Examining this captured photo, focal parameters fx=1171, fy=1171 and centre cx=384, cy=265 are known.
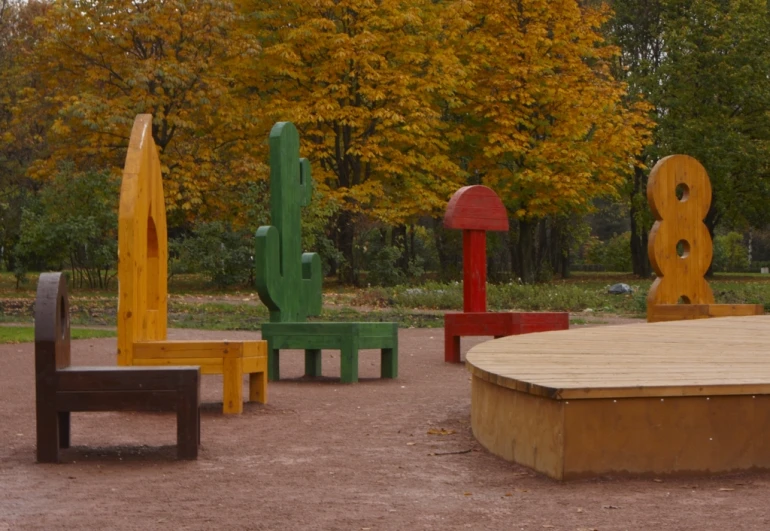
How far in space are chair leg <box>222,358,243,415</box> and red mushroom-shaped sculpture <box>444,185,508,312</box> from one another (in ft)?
18.5

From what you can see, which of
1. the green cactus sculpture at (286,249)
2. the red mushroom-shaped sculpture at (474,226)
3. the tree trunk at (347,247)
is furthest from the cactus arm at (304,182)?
the tree trunk at (347,247)

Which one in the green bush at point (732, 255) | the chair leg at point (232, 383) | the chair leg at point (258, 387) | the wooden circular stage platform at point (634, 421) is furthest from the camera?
the green bush at point (732, 255)

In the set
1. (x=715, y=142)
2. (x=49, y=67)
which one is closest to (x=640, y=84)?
(x=715, y=142)

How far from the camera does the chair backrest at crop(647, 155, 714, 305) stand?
564 inches

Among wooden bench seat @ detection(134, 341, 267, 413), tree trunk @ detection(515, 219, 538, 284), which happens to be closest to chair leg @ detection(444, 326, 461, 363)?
wooden bench seat @ detection(134, 341, 267, 413)

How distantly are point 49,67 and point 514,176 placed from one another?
1430 centimetres

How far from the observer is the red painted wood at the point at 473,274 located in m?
14.5

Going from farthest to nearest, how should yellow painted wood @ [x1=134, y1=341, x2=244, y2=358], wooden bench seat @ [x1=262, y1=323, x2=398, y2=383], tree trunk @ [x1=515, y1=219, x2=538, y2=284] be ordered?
tree trunk @ [x1=515, y1=219, x2=538, y2=284] → wooden bench seat @ [x1=262, y1=323, x2=398, y2=383] → yellow painted wood @ [x1=134, y1=341, x2=244, y2=358]

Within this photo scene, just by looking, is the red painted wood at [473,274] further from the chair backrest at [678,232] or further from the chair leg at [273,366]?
the chair leg at [273,366]

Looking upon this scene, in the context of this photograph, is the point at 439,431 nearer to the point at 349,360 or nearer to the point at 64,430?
the point at 64,430

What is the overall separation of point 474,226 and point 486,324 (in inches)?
53.9

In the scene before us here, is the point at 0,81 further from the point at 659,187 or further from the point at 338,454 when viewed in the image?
the point at 338,454

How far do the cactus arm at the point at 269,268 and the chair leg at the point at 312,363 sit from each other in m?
0.60

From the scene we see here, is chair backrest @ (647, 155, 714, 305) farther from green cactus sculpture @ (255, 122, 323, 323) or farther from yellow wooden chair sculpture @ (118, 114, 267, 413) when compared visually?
yellow wooden chair sculpture @ (118, 114, 267, 413)
